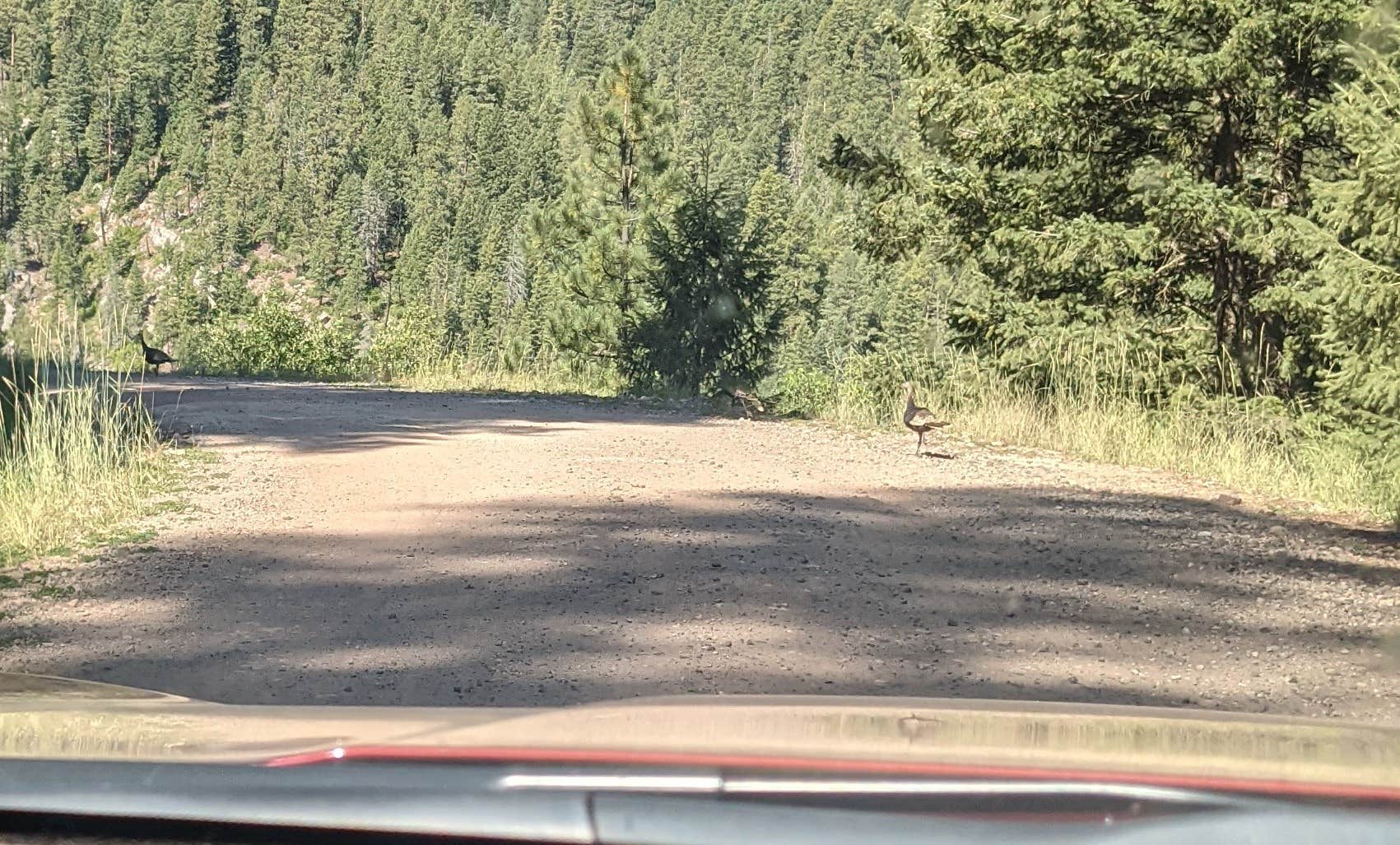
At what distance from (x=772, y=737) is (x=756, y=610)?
4297 millimetres

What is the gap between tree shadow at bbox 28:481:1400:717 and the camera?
16.7 feet

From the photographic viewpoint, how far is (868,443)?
13367 mm

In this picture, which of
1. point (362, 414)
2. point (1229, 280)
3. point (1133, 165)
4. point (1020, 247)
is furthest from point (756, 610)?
point (1133, 165)

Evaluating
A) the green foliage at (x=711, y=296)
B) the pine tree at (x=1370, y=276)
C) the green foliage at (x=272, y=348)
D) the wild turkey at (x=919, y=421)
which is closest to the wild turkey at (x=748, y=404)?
the wild turkey at (x=919, y=421)

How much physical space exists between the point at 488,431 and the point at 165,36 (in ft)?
594

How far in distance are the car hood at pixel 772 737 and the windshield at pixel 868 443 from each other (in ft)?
0.23

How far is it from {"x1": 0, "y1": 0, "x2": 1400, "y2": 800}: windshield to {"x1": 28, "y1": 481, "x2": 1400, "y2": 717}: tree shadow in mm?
30

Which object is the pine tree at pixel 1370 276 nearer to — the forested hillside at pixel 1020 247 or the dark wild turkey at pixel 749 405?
the forested hillside at pixel 1020 247

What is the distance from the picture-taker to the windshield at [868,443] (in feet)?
18.1

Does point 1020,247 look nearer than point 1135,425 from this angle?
No

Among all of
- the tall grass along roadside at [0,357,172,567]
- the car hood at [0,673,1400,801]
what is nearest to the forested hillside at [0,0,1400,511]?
the tall grass along roadside at [0,357,172,567]

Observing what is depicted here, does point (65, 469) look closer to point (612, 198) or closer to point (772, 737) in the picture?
point (772, 737)

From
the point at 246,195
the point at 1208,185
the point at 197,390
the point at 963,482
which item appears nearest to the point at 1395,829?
the point at 963,482

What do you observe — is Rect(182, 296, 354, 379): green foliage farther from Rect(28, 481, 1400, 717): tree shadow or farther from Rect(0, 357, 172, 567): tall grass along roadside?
Rect(28, 481, 1400, 717): tree shadow
